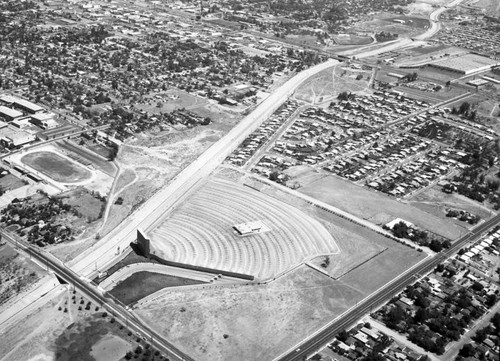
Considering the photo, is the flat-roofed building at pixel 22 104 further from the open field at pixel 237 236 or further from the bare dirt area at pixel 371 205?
the bare dirt area at pixel 371 205

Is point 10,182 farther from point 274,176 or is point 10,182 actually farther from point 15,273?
point 274,176

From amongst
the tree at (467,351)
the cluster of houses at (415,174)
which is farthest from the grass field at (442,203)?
the tree at (467,351)

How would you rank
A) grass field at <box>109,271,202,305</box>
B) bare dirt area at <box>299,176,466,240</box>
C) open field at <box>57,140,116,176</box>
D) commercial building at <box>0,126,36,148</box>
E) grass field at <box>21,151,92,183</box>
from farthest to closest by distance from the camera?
1. commercial building at <box>0,126,36,148</box>
2. open field at <box>57,140,116,176</box>
3. grass field at <box>21,151,92,183</box>
4. bare dirt area at <box>299,176,466,240</box>
5. grass field at <box>109,271,202,305</box>

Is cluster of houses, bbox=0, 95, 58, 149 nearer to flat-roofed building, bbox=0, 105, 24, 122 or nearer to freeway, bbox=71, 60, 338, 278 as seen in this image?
flat-roofed building, bbox=0, 105, 24, 122

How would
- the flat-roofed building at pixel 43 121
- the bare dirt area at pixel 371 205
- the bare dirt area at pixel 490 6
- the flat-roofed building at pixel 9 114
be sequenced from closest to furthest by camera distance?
the bare dirt area at pixel 371 205 < the flat-roofed building at pixel 43 121 < the flat-roofed building at pixel 9 114 < the bare dirt area at pixel 490 6

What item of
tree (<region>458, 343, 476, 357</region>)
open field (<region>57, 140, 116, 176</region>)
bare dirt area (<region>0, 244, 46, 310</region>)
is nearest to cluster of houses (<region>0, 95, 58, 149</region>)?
open field (<region>57, 140, 116, 176</region>)
